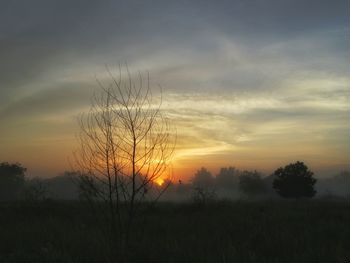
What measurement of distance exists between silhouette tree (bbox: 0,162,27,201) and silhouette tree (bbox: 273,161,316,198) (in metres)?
44.5

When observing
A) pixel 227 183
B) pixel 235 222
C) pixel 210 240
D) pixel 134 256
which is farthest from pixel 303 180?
pixel 227 183

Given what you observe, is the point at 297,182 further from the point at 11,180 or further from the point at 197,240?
the point at 11,180

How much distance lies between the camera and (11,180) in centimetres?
7531

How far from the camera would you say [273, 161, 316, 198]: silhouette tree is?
3856 cm

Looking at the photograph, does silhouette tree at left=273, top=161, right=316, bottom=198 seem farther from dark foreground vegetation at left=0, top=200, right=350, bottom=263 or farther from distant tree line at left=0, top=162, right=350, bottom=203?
dark foreground vegetation at left=0, top=200, right=350, bottom=263

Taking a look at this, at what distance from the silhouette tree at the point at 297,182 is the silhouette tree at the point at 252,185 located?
22.2 metres

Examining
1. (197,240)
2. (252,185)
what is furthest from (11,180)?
(197,240)

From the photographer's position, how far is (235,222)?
1744 cm

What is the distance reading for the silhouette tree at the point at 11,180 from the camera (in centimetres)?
7150

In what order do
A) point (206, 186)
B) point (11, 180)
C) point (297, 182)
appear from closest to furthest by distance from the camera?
point (206, 186) < point (297, 182) < point (11, 180)

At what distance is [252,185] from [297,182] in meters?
24.1

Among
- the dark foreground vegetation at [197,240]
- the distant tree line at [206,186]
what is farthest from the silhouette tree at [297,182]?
the dark foreground vegetation at [197,240]

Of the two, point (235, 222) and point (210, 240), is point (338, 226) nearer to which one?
point (235, 222)

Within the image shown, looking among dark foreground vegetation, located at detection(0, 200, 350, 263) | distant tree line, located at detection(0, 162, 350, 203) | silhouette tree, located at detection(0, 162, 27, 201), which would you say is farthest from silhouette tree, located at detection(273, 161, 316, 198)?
silhouette tree, located at detection(0, 162, 27, 201)
